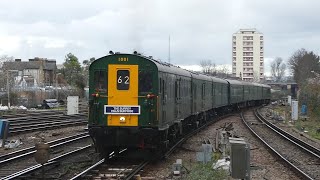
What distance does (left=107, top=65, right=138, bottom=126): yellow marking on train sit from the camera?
13742 mm

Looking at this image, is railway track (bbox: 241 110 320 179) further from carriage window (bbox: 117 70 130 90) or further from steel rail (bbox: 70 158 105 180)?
steel rail (bbox: 70 158 105 180)

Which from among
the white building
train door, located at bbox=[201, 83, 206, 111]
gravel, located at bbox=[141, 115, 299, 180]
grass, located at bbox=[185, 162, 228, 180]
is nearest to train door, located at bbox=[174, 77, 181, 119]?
gravel, located at bbox=[141, 115, 299, 180]

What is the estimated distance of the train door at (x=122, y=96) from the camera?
13742mm

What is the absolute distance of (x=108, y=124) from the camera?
1377 centimetres

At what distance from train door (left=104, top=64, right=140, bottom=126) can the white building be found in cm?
17087

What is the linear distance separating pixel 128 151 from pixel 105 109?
3.03 m

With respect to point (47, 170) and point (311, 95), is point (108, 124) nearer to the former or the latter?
point (47, 170)

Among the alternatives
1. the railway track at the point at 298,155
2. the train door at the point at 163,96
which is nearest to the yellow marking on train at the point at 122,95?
the train door at the point at 163,96

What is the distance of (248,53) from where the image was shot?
185250 mm

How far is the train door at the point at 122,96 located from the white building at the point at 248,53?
170873 mm

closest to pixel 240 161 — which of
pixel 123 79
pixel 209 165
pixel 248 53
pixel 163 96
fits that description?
pixel 209 165

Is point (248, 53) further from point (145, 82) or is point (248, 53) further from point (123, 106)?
point (123, 106)

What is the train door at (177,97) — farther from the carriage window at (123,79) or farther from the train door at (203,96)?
the train door at (203,96)

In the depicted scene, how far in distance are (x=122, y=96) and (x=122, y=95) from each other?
0.09 feet
